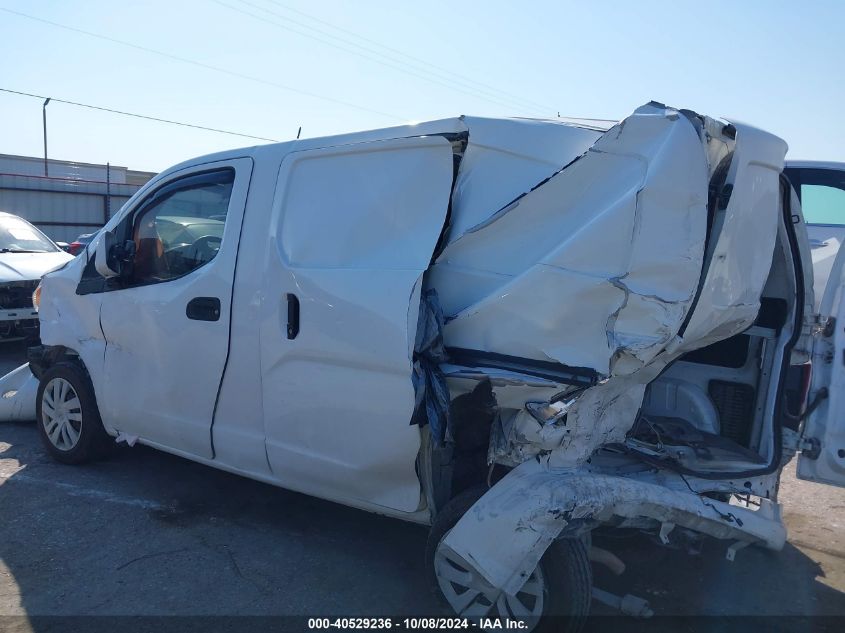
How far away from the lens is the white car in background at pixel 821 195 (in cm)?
632

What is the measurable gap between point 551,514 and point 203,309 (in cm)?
230

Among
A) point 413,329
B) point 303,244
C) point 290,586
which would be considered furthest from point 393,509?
point 303,244

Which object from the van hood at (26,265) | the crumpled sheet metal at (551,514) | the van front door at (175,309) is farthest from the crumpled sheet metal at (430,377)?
the van hood at (26,265)

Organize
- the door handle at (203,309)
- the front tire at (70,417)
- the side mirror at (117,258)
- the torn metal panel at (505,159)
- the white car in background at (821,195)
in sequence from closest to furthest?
the torn metal panel at (505,159)
the door handle at (203,309)
the side mirror at (117,258)
the front tire at (70,417)
the white car in background at (821,195)

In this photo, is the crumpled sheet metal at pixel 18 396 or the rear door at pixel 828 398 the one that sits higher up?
the rear door at pixel 828 398

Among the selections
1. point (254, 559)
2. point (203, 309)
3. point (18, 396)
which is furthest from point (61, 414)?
point (254, 559)

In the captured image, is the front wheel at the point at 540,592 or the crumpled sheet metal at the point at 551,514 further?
the front wheel at the point at 540,592

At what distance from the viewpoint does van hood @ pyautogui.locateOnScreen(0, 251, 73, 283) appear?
8672mm

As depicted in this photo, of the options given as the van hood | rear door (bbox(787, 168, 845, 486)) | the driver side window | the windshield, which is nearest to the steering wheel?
the driver side window

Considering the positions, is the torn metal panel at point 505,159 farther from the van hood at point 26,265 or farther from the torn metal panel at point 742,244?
the van hood at point 26,265

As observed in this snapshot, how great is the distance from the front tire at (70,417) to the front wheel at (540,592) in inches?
118

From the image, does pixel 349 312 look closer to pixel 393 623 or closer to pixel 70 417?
pixel 393 623

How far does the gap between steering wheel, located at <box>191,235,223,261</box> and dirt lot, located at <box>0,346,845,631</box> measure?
5.24ft

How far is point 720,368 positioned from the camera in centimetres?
401
